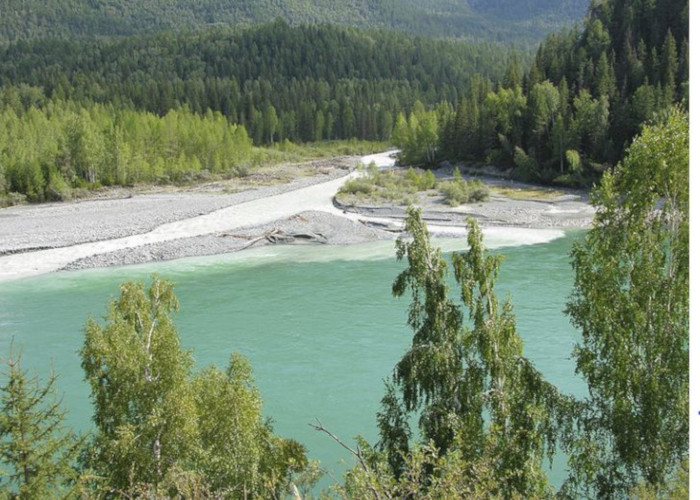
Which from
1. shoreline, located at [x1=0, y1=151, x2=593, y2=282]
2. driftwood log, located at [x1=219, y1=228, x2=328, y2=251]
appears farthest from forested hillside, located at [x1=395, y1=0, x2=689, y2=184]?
driftwood log, located at [x1=219, y1=228, x2=328, y2=251]

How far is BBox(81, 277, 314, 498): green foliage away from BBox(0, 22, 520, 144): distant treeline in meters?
115

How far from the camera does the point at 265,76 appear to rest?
170m

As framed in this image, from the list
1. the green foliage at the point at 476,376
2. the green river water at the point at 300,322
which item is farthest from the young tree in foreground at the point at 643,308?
the green river water at the point at 300,322

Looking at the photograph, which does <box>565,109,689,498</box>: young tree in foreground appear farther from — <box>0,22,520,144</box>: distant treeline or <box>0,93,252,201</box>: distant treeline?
<box>0,22,520,144</box>: distant treeline

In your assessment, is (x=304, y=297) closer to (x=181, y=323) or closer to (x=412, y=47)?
(x=181, y=323)

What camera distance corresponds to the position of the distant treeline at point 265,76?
13325 cm

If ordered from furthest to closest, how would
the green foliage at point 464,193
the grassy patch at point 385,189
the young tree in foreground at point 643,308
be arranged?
1. the grassy patch at point 385,189
2. the green foliage at point 464,193
3. the young tree in foreground at point 643,308

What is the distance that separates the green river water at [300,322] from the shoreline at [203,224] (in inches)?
115

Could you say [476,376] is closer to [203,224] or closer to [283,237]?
[283,237]

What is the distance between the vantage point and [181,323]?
97.3ft

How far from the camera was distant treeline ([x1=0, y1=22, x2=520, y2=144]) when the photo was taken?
5246 inches

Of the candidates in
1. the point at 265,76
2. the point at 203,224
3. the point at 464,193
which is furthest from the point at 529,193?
the point at 265,76

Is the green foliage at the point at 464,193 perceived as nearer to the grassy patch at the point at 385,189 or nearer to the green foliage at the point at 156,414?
the grassy patch at the point at 385,189

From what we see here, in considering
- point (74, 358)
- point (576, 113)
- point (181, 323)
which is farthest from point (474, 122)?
point (74, 358)
